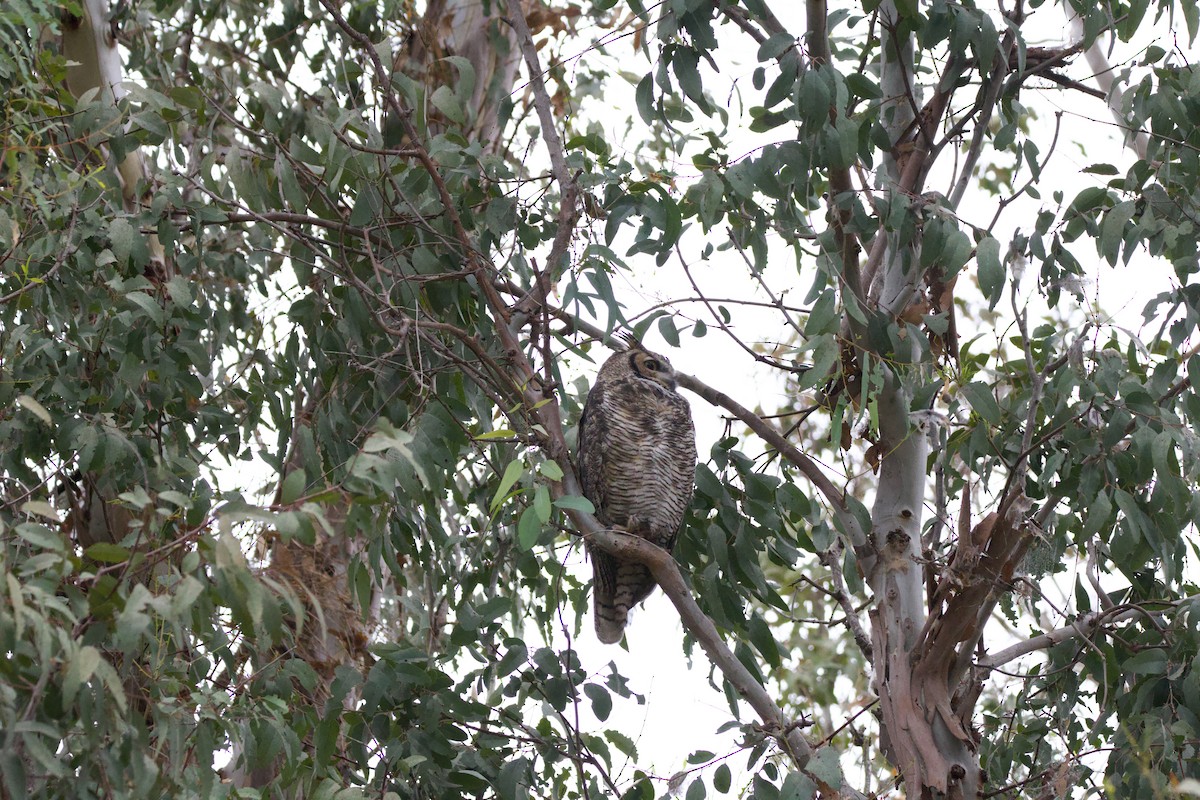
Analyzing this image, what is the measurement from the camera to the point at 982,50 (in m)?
2.59

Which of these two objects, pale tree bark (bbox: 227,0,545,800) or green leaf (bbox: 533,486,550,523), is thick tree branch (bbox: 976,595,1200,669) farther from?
pale tree bark (bbox: 227,0,545,800)

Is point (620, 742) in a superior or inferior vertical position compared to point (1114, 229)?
inferior

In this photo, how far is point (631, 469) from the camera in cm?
339

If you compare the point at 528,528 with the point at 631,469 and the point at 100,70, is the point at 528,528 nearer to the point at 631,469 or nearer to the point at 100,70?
the point at 631,469

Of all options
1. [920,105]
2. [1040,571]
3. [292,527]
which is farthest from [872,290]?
[292,527]

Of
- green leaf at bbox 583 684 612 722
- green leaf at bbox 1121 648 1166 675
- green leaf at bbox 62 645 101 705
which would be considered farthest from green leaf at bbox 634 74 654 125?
green leaf at bbox 62 645 101 705

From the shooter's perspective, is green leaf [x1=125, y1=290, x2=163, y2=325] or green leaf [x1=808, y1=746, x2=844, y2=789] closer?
green leaf [x1=808, y1=746, x2=844, y2=789]

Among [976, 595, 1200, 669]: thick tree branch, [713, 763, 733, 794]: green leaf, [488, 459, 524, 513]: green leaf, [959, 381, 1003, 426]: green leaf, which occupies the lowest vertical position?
[713, 763, 733, 794]: green leaf

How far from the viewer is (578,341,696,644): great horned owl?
3.35 meters

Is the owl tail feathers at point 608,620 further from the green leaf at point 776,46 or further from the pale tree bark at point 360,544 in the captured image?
the green leaf at point 776,46

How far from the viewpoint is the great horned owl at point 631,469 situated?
3.35m

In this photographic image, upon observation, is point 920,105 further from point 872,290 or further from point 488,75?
point 488,75

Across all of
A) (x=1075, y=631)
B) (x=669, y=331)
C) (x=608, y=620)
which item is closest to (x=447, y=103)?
(x=669, y=331)

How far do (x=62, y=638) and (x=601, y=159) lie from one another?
59.0 inches
